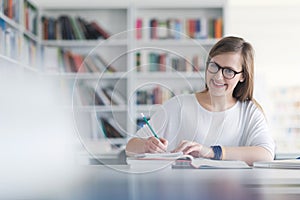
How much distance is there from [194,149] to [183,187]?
0.41 meters

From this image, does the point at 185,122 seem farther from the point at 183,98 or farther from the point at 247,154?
the point at 247,154

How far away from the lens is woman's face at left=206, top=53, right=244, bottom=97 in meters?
0.77

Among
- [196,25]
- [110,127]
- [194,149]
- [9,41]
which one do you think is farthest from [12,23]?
[110,127]

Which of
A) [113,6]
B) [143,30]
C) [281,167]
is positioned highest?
[113,6]

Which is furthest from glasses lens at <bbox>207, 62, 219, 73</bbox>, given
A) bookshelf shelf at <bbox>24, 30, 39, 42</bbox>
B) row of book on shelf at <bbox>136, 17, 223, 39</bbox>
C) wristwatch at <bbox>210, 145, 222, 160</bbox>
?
row of book on shelf at <bbox>136, 17, 223, 39</bbox>

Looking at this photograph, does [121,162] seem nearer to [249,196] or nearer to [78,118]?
[78,118]

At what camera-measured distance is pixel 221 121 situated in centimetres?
83

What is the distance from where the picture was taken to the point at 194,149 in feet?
3.00

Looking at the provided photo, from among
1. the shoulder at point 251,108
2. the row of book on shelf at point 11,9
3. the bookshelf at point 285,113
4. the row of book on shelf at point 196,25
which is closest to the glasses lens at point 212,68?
the shoulder at point 251,108

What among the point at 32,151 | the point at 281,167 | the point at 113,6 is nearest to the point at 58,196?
the point at 32,151

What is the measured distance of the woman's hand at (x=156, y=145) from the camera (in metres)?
0.76

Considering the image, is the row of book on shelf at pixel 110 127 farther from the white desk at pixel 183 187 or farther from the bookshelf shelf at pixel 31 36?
the bookshelf shelf at pixel 31 36

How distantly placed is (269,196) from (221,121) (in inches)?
14.3

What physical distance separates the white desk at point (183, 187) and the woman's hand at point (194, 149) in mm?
200
